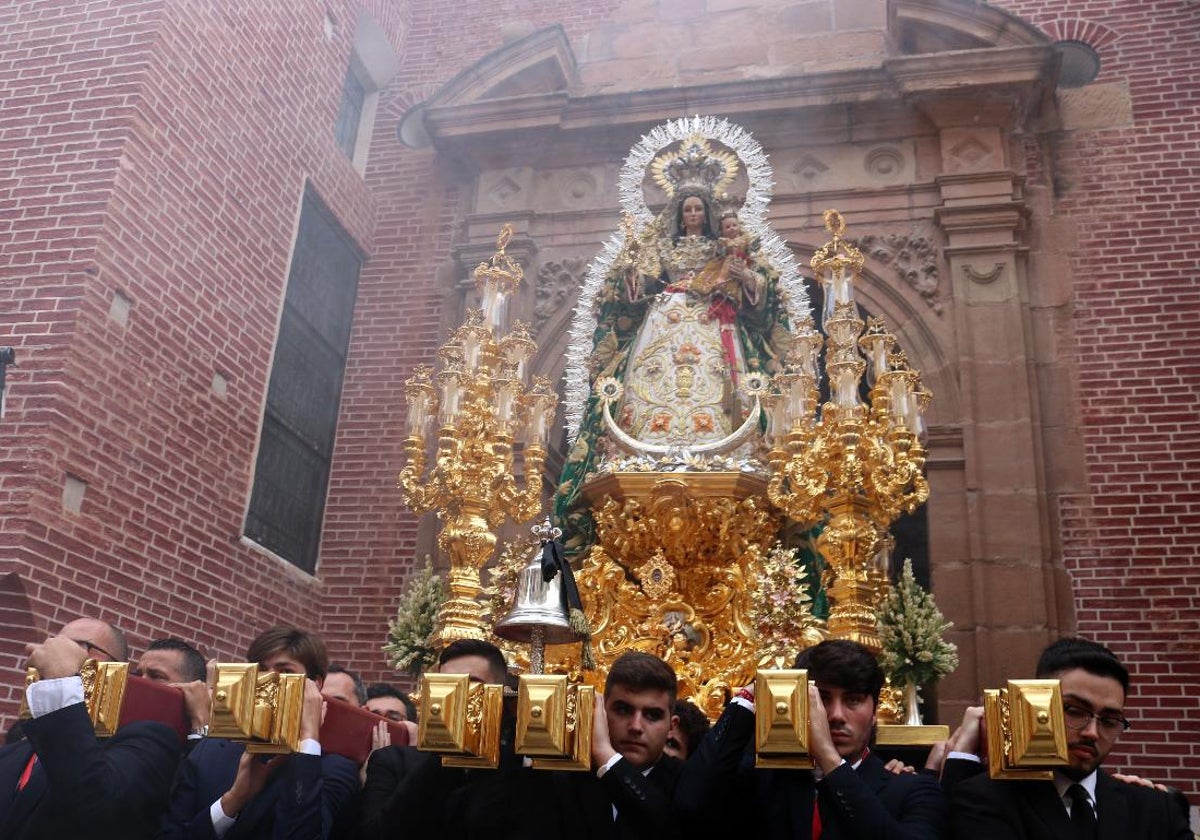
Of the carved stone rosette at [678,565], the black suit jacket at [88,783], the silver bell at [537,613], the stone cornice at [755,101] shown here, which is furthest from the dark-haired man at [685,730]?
the stone cornice at [755,101]

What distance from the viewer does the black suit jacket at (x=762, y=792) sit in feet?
10.0

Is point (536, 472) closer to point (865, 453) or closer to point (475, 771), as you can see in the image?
point (865, 453)

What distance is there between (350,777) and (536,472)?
3002 mm

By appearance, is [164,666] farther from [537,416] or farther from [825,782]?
[537,416]

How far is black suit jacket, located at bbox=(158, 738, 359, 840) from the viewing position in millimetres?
3346

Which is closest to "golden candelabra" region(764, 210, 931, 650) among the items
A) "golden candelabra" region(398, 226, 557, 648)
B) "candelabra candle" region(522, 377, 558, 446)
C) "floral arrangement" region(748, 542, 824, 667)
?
"floral arrangement" region(748, 542, 824, 667)

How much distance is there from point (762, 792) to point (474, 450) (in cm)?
340

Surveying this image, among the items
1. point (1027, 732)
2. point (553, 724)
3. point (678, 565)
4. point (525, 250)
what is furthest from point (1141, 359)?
point (553, 724)

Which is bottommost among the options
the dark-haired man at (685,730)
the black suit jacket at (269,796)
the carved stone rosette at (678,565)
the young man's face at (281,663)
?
the black suit jacket at (269,796)

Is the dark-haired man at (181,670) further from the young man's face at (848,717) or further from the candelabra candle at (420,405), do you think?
the candelabra candle at (420,405)

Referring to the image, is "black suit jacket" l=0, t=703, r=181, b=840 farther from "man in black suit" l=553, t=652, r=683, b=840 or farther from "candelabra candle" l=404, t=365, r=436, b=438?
"candelabra candle" l=404, t=365, r=436, b=438

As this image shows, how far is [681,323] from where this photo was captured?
712 centimetres

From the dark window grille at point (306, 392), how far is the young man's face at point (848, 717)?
6400 mm

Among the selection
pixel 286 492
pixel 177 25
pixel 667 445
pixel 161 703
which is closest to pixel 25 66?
pixel 177 25
